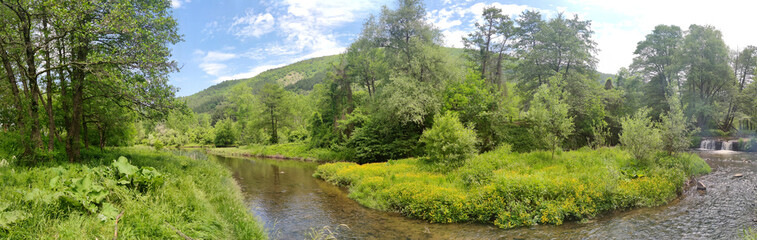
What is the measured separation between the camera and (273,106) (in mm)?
56594

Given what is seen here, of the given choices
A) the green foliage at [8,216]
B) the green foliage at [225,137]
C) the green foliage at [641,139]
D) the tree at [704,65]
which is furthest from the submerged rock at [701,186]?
the green foliage at [225,137]

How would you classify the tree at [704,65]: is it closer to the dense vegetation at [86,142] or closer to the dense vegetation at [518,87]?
the dense vegetation at [518,87]

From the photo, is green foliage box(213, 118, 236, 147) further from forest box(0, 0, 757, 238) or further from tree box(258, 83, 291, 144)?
forest box(0, 0, 757, 238)

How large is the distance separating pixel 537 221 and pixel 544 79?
2745 cm

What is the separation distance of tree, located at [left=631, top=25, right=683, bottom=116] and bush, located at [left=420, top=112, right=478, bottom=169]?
3607 centimetres

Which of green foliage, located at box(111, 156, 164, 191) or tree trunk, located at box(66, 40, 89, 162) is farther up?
tree trunk, located at box(66, 40, 89, 162)

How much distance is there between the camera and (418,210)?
13.0m

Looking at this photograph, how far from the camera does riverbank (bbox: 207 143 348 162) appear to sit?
1411 inches

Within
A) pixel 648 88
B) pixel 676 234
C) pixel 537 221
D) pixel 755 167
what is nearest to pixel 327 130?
pixel 537 221

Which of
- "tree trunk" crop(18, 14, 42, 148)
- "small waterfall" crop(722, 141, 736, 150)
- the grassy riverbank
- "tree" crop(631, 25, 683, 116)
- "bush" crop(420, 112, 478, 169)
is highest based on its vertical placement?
"tree" crop(631, 25, 683, 116)

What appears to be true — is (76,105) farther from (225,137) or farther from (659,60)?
(225,137)

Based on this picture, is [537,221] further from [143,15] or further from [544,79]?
[544,79]

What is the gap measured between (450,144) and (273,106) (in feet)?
146

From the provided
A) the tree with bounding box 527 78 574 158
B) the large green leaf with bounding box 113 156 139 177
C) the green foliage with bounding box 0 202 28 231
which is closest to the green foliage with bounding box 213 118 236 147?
the tree with bounding box 527 78 574 158
